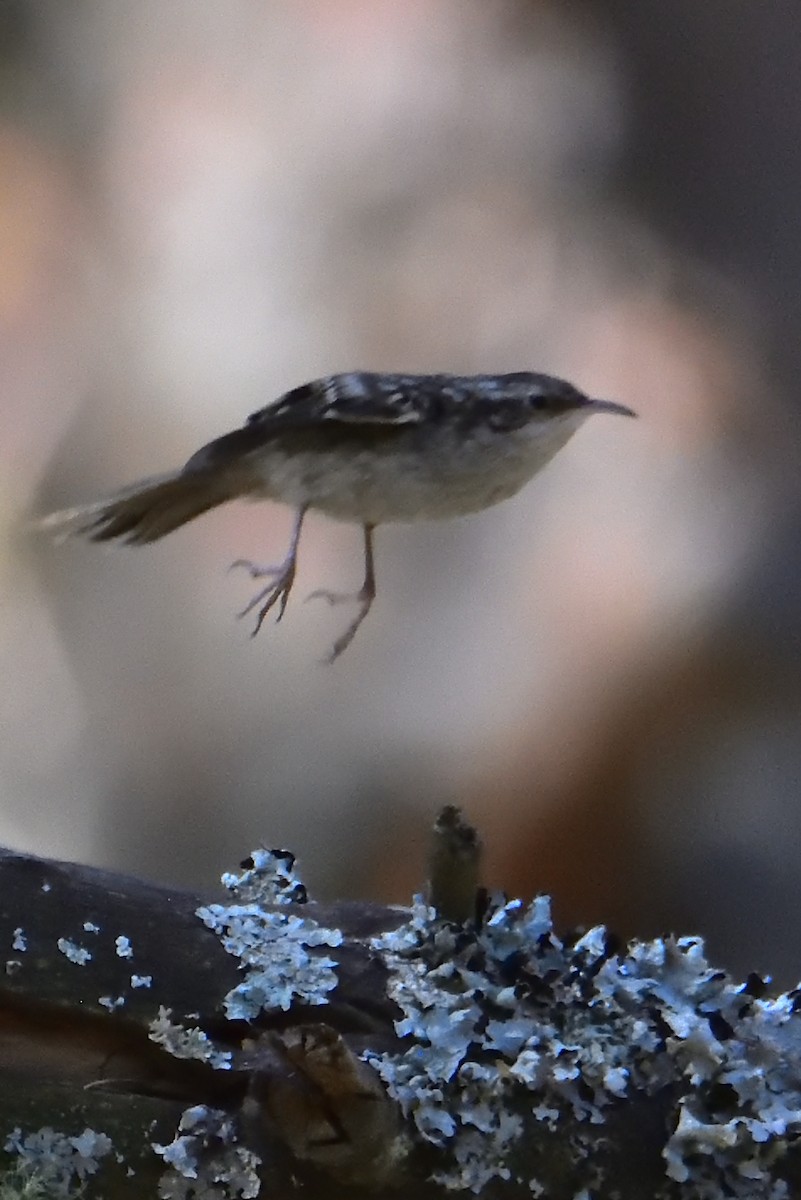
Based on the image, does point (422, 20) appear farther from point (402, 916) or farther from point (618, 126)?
point (402, 916)

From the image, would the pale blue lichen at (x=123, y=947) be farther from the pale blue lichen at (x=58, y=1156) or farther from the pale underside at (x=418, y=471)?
the pale underside at (x=418, y=471)

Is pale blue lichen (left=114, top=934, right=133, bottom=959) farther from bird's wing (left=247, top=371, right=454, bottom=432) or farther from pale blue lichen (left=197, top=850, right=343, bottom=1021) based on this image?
bird's wing (left=247, top=371, right=454, bottom=432)

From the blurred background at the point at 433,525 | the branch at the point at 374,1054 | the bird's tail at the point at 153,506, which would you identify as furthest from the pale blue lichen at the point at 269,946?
the blurred background at the point at 433,525

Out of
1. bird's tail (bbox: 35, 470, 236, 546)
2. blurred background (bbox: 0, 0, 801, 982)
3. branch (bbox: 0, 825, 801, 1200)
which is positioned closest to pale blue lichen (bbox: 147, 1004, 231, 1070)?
branch (bbox: 0, 825, 801, 1200)

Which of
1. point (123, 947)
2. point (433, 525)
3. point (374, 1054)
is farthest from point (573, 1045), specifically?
point (433, 525)

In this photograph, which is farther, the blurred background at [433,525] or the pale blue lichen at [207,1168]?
the blurred background at [433,525]

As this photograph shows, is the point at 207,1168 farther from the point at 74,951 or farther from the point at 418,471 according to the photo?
the point at 418,471

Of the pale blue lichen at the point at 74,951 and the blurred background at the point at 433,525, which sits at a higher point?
the blurred background at the point at 433,525
